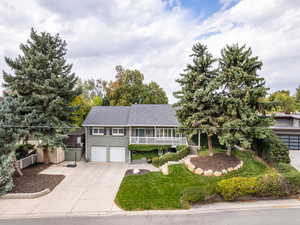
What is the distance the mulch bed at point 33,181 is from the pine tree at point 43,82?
2.60 meters

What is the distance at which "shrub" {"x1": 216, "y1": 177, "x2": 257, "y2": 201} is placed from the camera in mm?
9344

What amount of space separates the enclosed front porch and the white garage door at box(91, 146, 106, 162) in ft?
10.8

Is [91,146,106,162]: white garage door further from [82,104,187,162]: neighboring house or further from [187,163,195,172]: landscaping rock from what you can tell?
[187,163,195,172]: landscaping rock

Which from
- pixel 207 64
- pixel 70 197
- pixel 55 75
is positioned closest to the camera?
pixel 70 197

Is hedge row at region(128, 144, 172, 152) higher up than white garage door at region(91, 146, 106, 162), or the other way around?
hedge row at region(128, 144, 172, 152)

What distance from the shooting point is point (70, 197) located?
10.1 metres

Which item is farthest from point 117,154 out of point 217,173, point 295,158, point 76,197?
point 295,158

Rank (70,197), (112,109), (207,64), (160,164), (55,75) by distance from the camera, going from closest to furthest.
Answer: (70,197) → (207,64) → (55,75) → (160,164) → (112,109)

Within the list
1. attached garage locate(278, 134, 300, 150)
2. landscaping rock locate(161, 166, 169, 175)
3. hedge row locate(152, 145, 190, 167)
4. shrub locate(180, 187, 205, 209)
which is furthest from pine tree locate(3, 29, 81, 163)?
attached garage locate(278, 134, 300, 150)

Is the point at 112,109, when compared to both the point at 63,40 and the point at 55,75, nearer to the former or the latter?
the point at 55,75

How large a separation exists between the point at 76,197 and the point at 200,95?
10.7 metres

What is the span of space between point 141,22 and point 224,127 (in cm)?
1141

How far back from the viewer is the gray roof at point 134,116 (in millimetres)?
17531

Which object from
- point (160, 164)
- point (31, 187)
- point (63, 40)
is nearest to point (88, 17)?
point (63, 40)
